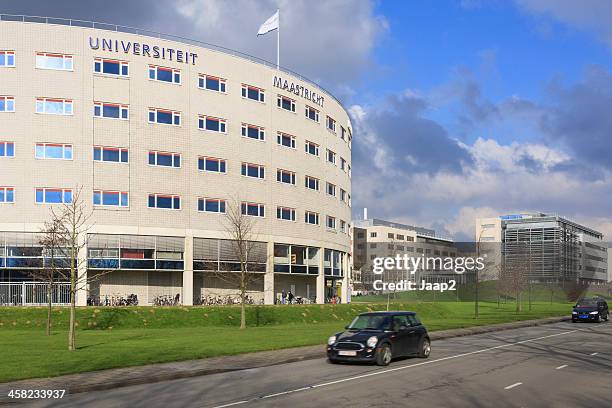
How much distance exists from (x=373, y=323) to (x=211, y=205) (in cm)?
3741

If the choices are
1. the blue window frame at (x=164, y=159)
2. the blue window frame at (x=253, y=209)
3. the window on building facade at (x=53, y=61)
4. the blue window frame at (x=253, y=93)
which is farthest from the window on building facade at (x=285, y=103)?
the window on building facade at (x=53, y=61)

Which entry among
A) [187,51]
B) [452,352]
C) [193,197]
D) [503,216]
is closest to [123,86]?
[187,51]

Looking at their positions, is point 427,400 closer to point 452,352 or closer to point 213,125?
point 452,352

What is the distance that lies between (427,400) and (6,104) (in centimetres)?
4663

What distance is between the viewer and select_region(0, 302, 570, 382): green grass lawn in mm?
20531

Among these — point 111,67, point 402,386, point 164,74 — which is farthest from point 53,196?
point 402,386

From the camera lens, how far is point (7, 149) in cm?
5119

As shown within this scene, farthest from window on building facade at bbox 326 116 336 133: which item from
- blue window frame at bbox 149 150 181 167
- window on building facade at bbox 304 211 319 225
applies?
blue window frame at bbox 149 150 181 167

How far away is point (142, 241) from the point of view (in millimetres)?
53812

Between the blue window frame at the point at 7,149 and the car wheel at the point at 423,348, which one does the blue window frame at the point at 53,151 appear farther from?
the car wheel at the point at 423,348

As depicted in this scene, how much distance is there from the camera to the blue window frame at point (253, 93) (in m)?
60.5

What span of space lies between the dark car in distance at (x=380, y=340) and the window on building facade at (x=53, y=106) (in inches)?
1484

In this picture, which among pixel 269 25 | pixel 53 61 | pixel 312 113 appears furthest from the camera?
pixel 312 113

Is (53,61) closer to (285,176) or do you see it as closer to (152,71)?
(152,71)
